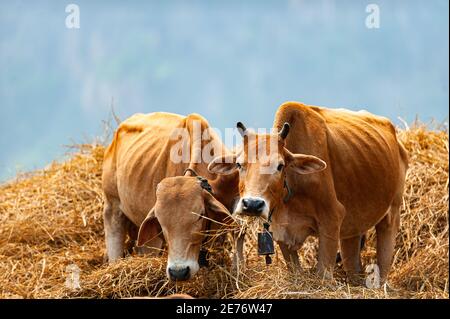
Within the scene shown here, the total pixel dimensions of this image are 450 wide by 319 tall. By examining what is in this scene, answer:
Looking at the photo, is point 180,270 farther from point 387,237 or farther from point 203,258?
point 387,237

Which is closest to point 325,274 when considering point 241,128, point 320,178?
point 320,178

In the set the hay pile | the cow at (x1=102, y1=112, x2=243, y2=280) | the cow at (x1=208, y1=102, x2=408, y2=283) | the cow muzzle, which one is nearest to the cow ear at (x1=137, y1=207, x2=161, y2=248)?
the cow at (x1=102, y1=112, x2=243, y2=280)

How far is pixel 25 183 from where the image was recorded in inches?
516

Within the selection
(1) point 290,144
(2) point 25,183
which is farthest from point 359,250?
(2) point 25,183

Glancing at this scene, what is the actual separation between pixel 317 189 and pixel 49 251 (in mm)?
3854

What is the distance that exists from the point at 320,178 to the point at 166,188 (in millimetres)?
1368

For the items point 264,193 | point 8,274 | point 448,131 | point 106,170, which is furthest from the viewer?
point 448,131

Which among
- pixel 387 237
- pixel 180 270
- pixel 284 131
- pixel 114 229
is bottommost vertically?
pixel 387 237

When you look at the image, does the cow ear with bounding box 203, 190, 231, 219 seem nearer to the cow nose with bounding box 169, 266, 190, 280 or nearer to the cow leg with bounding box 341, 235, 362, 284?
the cow nose with bounding box 169, 266, 190, 280

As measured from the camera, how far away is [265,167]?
26.7 feet

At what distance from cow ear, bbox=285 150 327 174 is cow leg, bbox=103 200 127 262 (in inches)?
112

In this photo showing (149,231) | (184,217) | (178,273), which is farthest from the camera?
(149,231)

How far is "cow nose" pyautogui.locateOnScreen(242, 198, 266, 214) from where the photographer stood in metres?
7.88

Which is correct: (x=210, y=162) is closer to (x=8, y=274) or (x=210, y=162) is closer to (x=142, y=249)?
(x=142, y=249)
